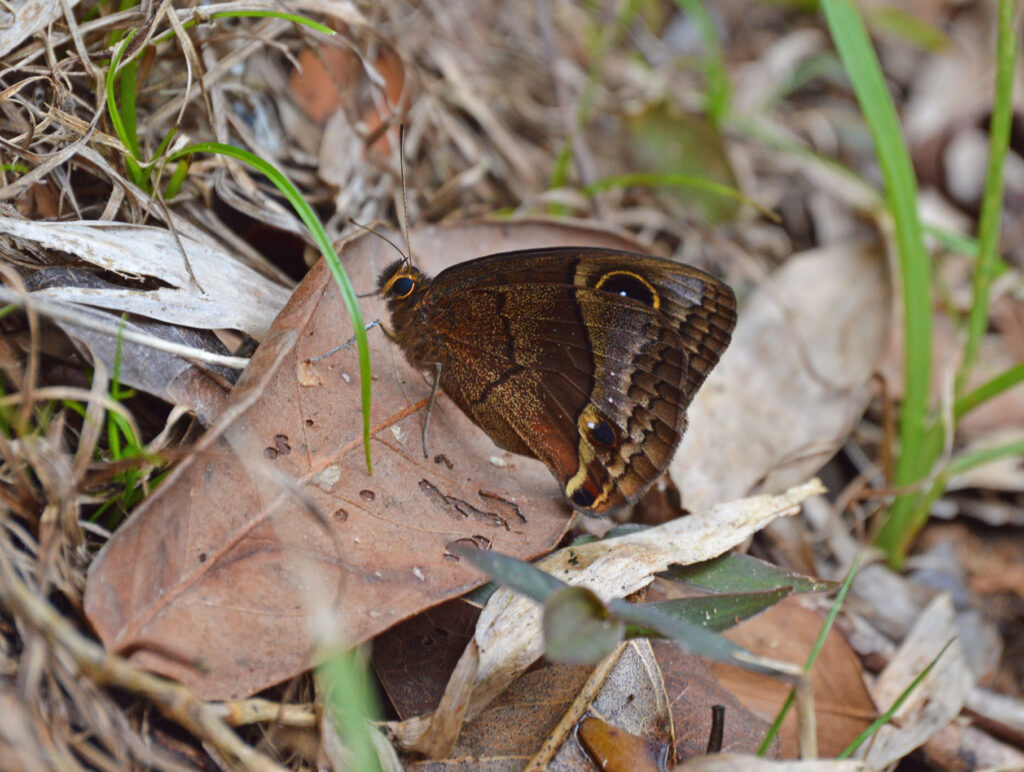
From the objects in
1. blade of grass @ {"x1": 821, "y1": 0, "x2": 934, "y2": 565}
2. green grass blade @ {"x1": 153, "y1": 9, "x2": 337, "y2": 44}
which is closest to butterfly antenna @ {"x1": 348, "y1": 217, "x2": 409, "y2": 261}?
green grass blade @ {"x1": 153, "y1": 9, "x2": 337, "y2": 44}

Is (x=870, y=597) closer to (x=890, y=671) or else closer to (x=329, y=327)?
(x=890, y=671)

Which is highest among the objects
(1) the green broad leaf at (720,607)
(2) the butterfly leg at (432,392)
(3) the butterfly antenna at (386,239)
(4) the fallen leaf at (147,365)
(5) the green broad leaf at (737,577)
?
(3) the butterfly antenna at (386,239)

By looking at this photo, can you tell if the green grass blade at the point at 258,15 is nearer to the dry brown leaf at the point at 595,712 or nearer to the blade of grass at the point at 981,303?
the dry brown leaf at the point at 595,712

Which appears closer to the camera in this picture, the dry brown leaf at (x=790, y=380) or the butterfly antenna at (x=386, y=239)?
the butterfly antenna at (x=386, y=239)

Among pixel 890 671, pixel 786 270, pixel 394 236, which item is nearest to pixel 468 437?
pixel 394 236

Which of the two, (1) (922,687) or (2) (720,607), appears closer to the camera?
(2) (720,607)

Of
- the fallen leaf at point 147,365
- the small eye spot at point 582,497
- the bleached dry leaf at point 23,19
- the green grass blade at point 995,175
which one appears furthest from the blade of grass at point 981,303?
the bleached dry leaf at point 23,19

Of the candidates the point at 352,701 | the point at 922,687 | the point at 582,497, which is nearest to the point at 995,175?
the point at 922,687

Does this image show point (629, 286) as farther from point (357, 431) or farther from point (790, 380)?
point (790, 380)
